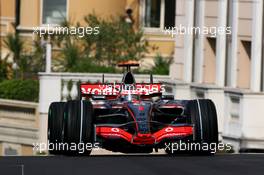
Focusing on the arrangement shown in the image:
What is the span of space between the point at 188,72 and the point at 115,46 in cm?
632

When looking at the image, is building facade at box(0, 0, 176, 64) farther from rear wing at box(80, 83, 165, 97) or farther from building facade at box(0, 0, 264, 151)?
rear wing at box(80, 83, 165, 97)

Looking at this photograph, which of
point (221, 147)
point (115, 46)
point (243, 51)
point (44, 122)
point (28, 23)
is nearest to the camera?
point (221, 147)

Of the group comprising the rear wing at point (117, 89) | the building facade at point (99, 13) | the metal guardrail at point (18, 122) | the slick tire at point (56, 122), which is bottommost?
the metal guardrail at point (18, 122)

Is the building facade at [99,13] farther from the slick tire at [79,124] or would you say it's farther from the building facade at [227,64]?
the slick tire at [79,124]

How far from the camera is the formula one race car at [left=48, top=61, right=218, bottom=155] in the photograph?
19.7 m

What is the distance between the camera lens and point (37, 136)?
3269cm

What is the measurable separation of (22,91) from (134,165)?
16.7 m

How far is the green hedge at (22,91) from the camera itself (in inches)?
1372

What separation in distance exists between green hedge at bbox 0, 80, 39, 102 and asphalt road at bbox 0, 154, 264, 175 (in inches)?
572

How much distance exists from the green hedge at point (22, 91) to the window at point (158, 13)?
6985 millimetres

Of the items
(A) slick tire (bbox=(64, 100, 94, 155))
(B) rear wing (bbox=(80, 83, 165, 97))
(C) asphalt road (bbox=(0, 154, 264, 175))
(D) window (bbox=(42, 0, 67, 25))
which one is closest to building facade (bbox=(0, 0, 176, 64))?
(D) window (bbox=(42, 0, 67, 25))

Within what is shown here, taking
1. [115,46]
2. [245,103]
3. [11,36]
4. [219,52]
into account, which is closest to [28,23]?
[11,36]

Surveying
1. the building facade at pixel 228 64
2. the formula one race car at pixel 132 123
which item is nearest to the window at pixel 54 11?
the building facade at pixel 228 64

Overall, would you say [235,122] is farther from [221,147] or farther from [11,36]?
[11,36]
